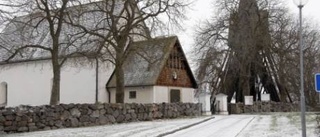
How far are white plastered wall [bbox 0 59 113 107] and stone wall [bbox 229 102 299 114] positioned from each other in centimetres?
1232

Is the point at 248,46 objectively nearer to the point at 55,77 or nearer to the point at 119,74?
the point at 119,74

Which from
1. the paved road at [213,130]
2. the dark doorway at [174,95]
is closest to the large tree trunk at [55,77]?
the paved road at [213,130]

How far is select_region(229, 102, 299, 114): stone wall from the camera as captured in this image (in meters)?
46.3

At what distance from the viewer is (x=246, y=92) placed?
2057 inches

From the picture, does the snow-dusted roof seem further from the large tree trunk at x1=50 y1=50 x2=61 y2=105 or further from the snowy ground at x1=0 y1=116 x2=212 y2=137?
the snowy ground at x1=0 y1=116 x2=212 y2=137

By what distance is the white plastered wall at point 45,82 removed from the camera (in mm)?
44500

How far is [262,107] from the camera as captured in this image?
4950cm

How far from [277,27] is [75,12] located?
1055 inches

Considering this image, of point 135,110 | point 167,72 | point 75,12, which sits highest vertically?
point 75,12

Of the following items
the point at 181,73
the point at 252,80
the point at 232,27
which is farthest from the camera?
the point at 252,80

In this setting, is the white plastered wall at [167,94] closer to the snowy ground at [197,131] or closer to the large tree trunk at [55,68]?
the large tree trunk at [55,68]

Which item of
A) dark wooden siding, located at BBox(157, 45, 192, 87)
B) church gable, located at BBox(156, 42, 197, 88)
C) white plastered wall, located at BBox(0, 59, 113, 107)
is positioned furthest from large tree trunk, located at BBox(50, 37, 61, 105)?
dark wooden siding, located at BBox(157, 45, 192, 87)

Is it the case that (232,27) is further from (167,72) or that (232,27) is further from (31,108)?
(31,108)

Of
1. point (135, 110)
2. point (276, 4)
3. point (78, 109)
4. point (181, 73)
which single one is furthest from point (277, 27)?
point (78, 109)
